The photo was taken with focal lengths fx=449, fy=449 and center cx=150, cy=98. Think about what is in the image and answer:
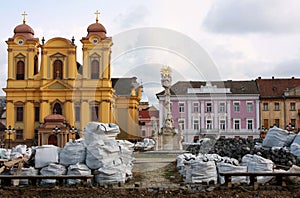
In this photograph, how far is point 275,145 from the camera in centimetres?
1988

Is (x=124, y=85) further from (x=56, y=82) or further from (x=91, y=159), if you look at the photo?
(x=91, y=159)

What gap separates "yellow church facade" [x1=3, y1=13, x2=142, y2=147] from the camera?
160 ft

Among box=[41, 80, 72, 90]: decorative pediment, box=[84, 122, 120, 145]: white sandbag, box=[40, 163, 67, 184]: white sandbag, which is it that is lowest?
box=[40, 163, 67, 184]: white sandbag

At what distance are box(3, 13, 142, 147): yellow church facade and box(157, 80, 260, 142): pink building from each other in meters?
7.11

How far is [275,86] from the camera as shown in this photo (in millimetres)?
51031

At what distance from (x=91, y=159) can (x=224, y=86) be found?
128 ft

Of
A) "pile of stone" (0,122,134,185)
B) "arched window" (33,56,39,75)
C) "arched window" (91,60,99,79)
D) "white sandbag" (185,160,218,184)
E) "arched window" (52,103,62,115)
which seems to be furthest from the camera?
"arched window" (33,56,39,75)

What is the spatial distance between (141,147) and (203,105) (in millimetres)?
16832

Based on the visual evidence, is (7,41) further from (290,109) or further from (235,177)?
(235,177)

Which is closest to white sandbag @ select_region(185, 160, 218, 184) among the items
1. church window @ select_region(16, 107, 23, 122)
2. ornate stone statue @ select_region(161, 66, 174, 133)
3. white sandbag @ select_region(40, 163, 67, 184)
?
white sandbag @ select_region(40, 163, 67, 184)

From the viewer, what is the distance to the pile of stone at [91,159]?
520 inches

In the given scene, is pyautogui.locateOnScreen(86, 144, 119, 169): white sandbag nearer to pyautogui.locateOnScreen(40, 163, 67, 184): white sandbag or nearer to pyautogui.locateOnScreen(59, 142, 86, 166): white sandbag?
pyautogui.locateOnScreen(59, 142, 86, 166): white sandbag

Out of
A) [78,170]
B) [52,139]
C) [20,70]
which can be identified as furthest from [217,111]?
[78,170]

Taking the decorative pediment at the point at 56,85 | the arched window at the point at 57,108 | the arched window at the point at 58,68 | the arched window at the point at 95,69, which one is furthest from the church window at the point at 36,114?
the arched window at the point at 95,69
